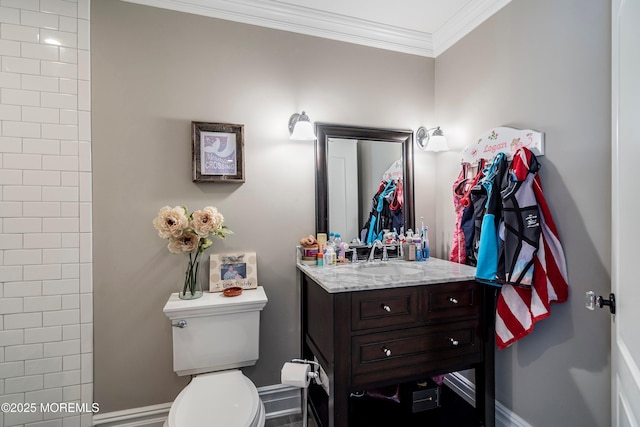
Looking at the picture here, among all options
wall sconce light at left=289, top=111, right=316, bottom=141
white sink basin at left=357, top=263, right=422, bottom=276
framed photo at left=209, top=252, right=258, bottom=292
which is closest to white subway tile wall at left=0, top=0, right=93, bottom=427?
framed photo at left=209, top=252, right=258, bottom=292

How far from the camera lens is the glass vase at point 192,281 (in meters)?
1.73

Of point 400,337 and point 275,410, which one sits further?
point 275,410

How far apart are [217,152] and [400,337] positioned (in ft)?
4.93

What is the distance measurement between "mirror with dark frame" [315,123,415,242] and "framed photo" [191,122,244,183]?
21.2 inches

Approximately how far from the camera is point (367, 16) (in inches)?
82.2

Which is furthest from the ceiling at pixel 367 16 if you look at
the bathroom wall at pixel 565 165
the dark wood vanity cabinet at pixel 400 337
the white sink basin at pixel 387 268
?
the dark wood vanity cabinet at pixel 400 337

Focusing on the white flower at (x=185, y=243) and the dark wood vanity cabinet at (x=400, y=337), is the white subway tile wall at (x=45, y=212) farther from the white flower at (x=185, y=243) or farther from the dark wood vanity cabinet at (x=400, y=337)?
the dark wood vanity cabinet at (x=400, y=337)

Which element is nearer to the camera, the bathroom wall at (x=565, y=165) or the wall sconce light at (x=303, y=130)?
the bathroom wall at (x=565, y=165)

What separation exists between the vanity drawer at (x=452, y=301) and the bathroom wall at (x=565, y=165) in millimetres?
326

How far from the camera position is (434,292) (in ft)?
5.19

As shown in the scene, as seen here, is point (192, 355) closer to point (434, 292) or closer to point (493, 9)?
point (434, 292)

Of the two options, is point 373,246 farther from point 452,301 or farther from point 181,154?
point 181,154

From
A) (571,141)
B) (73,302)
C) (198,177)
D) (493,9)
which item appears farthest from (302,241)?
(493,9)

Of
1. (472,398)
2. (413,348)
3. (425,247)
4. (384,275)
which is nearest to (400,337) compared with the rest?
(413,348)
